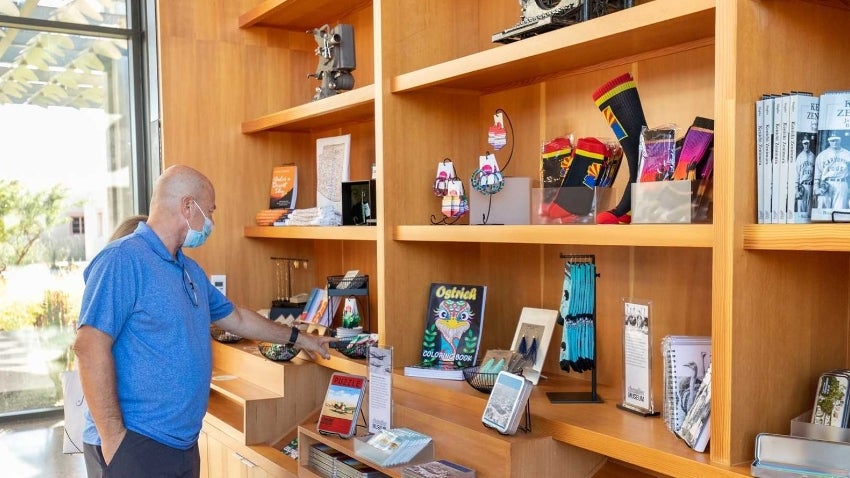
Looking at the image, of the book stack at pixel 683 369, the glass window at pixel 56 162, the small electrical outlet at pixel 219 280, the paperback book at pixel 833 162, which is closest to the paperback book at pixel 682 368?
the book stack at pixel 683 369

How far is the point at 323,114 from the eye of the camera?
12.7ft

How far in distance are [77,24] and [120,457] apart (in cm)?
323

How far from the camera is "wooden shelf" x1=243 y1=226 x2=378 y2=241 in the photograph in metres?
3.42

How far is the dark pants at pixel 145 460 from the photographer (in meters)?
2.74

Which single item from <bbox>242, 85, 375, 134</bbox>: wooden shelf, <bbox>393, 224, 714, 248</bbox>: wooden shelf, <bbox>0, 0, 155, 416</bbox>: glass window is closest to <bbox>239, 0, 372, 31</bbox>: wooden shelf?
<bbox>242, 85, 375, 134</bbox>: wooden shelf

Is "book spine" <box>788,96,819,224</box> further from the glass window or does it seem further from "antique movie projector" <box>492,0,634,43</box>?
the glass window

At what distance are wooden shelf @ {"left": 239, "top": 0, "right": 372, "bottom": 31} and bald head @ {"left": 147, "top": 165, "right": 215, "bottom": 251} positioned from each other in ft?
5.29

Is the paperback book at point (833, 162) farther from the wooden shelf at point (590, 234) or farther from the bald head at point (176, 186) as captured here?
the bald head at point (176, 186)

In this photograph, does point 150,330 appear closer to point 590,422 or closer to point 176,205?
point 176,205

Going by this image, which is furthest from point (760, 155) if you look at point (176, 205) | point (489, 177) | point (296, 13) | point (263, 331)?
point (296, 13)

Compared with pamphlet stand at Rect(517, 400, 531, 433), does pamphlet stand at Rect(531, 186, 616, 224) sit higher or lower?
higher

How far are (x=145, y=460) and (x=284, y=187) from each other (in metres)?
2.13

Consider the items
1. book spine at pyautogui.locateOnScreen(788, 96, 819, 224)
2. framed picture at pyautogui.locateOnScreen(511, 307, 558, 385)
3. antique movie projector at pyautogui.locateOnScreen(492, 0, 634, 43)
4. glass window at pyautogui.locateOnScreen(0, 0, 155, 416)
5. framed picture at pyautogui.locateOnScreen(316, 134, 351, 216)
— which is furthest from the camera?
glass window at pyautogui.locateOnScreen(0, 0, 155, 416)

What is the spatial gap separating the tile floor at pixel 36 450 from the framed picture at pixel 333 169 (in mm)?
2149
